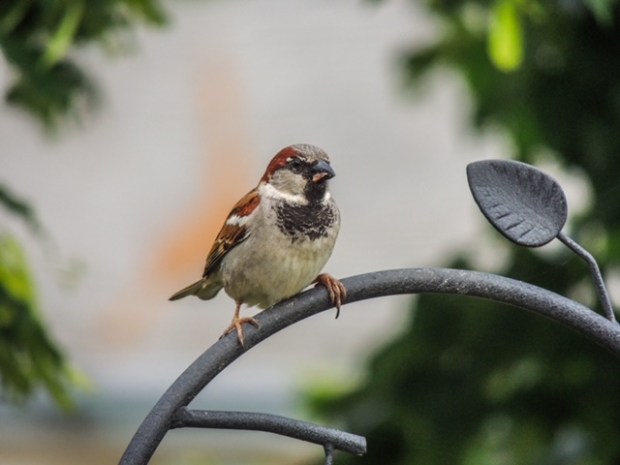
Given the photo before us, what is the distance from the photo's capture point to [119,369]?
21.2 ft

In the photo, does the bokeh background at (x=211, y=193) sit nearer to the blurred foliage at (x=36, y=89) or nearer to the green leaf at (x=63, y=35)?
the blurred foliage at (x=36, y=89)

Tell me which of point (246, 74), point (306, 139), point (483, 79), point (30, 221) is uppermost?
point (246, 74)

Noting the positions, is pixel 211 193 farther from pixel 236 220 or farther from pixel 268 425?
pixel 268 425

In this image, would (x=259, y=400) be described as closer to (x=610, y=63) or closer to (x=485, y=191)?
(x=610, y=63)

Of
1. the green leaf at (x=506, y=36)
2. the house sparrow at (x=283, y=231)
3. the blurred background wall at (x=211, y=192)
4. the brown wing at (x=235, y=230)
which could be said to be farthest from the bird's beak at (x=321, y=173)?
the blurred background wall at (x=211, y=192)

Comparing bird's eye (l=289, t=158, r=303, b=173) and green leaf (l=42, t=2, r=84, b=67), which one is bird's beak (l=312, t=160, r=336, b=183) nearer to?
bird's eye (l=289, t=158, r=303, b=173)

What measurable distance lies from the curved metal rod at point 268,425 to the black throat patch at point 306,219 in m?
0.60

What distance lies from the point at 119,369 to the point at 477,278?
16.3 feet

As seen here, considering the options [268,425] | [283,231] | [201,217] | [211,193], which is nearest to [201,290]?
[283,231]

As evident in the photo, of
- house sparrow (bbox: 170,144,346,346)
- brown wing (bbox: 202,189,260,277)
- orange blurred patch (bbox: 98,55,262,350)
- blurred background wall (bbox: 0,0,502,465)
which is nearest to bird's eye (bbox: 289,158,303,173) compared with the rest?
house sparrow (bbox: 170,144,346,346)

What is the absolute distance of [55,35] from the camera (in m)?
2.48

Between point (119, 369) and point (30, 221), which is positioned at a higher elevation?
point (119, 369)

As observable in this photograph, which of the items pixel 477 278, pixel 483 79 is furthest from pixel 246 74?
pixel 477 278

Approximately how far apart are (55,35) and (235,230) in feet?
1.84
